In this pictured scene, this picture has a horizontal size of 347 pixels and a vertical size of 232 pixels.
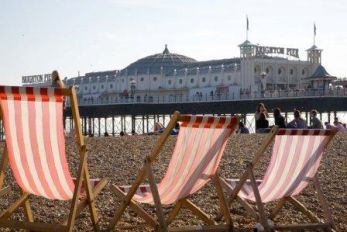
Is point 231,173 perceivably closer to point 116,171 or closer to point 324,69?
point 116,171

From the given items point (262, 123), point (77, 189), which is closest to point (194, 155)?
point (77, 189)

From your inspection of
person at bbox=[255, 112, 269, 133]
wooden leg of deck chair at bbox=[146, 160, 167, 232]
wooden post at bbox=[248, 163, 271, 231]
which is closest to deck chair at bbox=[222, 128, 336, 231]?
wooden post at bbox=[248, 163, 271, 231]

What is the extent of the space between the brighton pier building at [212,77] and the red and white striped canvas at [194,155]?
48759mm

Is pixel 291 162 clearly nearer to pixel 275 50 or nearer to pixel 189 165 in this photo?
pixel 189 165

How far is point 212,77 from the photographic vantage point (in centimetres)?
7262

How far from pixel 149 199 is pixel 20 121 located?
906 millimetres

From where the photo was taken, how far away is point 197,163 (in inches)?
177

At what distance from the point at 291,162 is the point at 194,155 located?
812 mm

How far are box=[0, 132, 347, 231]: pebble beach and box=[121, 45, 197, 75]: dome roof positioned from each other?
227 feet

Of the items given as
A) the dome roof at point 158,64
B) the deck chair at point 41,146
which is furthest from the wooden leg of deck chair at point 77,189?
the dome roof at point 158,64

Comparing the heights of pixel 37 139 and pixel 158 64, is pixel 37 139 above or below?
below

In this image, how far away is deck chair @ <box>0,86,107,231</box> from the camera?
4.08 meters

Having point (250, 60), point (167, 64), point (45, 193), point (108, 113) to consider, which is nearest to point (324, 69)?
point (250, 60)

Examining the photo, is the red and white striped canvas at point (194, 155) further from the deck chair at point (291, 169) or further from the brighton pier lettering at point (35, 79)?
the brighton pier lettering at point (35, 79)
